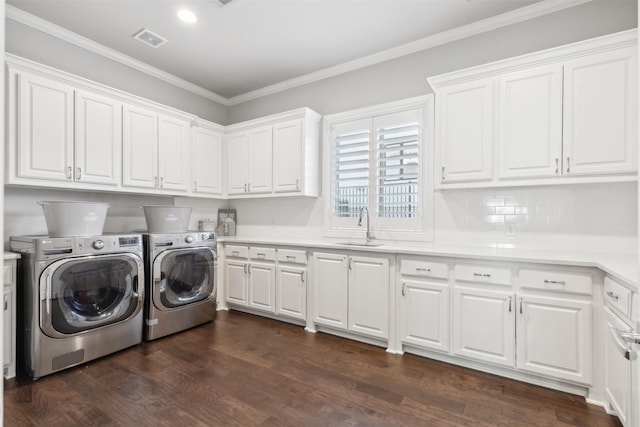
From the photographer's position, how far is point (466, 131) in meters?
2.88

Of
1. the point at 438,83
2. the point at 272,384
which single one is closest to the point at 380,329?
the point at 272,384

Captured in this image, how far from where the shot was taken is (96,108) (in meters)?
3.12

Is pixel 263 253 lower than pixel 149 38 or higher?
lower

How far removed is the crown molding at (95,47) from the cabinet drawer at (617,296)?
4.55 metres

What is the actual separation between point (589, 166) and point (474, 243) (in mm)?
1025

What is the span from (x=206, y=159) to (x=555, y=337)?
12.5ft

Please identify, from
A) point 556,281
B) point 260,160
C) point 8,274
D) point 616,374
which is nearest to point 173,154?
point 260,160

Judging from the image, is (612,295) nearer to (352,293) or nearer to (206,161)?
(352,293)

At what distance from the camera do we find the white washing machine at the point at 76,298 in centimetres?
248

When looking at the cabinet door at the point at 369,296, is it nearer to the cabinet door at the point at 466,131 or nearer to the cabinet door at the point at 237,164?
the cabinet door at the point at 466,131

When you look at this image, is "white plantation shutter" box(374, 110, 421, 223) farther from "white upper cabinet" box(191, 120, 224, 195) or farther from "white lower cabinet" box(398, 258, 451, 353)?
"white upper cabinet" box(191, 120, 224, 195)

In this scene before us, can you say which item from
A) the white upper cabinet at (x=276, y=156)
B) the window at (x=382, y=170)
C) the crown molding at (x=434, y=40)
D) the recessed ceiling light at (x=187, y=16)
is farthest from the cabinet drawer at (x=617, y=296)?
the recessed ceiling light at (x=187, y=16)

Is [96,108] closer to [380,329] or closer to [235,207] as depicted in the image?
[235,207]

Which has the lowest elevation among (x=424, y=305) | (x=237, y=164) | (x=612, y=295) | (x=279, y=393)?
(x=279, y=393)
